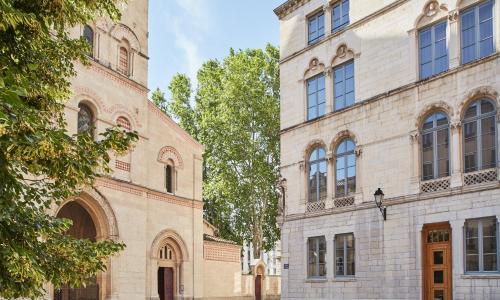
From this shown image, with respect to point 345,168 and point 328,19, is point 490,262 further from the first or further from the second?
point 328,19

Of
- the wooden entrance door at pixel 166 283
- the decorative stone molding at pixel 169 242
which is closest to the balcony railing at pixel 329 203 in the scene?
the decorative stone molding at pixel 169 242

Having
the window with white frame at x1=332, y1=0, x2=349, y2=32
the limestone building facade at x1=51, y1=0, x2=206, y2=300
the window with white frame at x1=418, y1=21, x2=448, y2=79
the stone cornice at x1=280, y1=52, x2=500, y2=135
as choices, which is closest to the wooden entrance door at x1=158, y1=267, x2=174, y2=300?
the limestone building facade at x1=51, y1=0, x2=206, y2=300

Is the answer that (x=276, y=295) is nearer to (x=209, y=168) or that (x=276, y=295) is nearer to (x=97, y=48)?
(x=209, y=168)

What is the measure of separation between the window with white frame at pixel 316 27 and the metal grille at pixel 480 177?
28.6ft

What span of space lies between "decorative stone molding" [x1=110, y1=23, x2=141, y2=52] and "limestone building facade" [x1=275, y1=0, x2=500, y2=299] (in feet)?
24.5

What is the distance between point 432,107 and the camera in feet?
65.1

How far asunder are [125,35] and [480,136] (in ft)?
55.6

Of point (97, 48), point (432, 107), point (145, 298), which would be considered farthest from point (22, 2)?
point (145, 298)

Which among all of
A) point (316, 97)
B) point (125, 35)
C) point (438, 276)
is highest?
point (125, 35)

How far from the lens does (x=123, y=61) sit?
29281mm

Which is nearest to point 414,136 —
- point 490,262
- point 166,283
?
point 490,262

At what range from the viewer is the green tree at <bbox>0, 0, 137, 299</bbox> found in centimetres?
707

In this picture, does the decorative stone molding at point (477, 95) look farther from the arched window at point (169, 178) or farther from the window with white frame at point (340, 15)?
the arched window at point (169, 178)

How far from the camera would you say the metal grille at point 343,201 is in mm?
22339
